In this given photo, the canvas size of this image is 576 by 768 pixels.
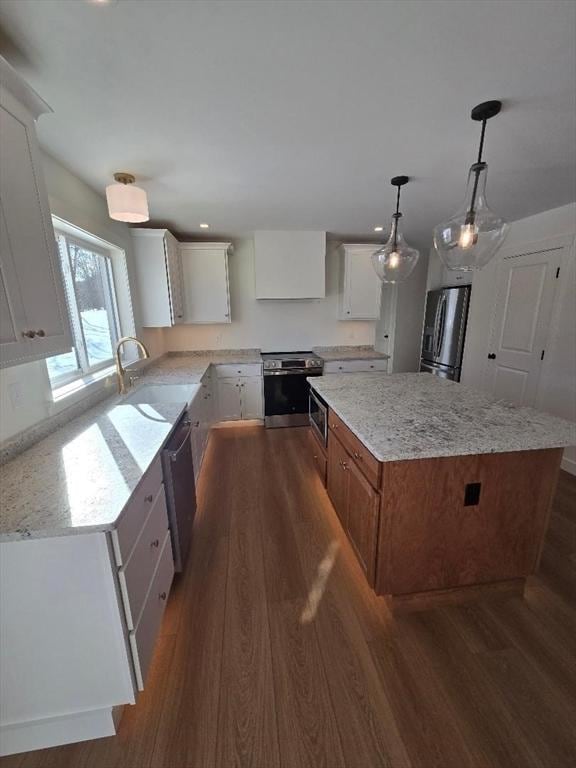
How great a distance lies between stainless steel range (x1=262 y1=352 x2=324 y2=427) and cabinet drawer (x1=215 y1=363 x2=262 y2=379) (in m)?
0.12

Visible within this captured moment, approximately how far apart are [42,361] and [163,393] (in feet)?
3.32

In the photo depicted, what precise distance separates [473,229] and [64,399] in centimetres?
247

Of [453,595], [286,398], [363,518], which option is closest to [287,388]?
[286,398]

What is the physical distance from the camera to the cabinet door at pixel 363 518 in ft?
4.74

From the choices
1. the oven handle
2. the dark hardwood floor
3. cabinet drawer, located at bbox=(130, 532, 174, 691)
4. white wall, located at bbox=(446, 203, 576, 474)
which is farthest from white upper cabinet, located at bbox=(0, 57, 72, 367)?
white wall, located at bbox=(446, 203, 576, 474)

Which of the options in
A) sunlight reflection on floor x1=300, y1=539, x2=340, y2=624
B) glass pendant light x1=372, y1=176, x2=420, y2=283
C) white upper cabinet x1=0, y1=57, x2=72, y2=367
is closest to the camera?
white upper cabinet x1=0, y1=57, x2=72, y2=367

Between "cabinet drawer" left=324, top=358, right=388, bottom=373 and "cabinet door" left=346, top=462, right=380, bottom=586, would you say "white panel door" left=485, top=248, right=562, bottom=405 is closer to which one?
"cabinet drawer" left=324, top=358, right=388, bottom=373

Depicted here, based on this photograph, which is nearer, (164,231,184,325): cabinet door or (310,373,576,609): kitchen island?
Answer: (310,373,576,609): kitchen island

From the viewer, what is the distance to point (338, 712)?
1.15 metres

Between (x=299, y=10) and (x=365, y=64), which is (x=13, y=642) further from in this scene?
(x=365, y=64)

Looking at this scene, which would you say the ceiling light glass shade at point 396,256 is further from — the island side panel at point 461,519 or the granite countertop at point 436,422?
the island side panel at point 461,519

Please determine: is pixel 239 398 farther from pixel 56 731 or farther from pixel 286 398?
pixel 56 731

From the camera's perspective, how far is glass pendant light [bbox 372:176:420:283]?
2.21m

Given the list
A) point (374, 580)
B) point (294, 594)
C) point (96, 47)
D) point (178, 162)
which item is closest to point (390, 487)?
point (374, 580)
